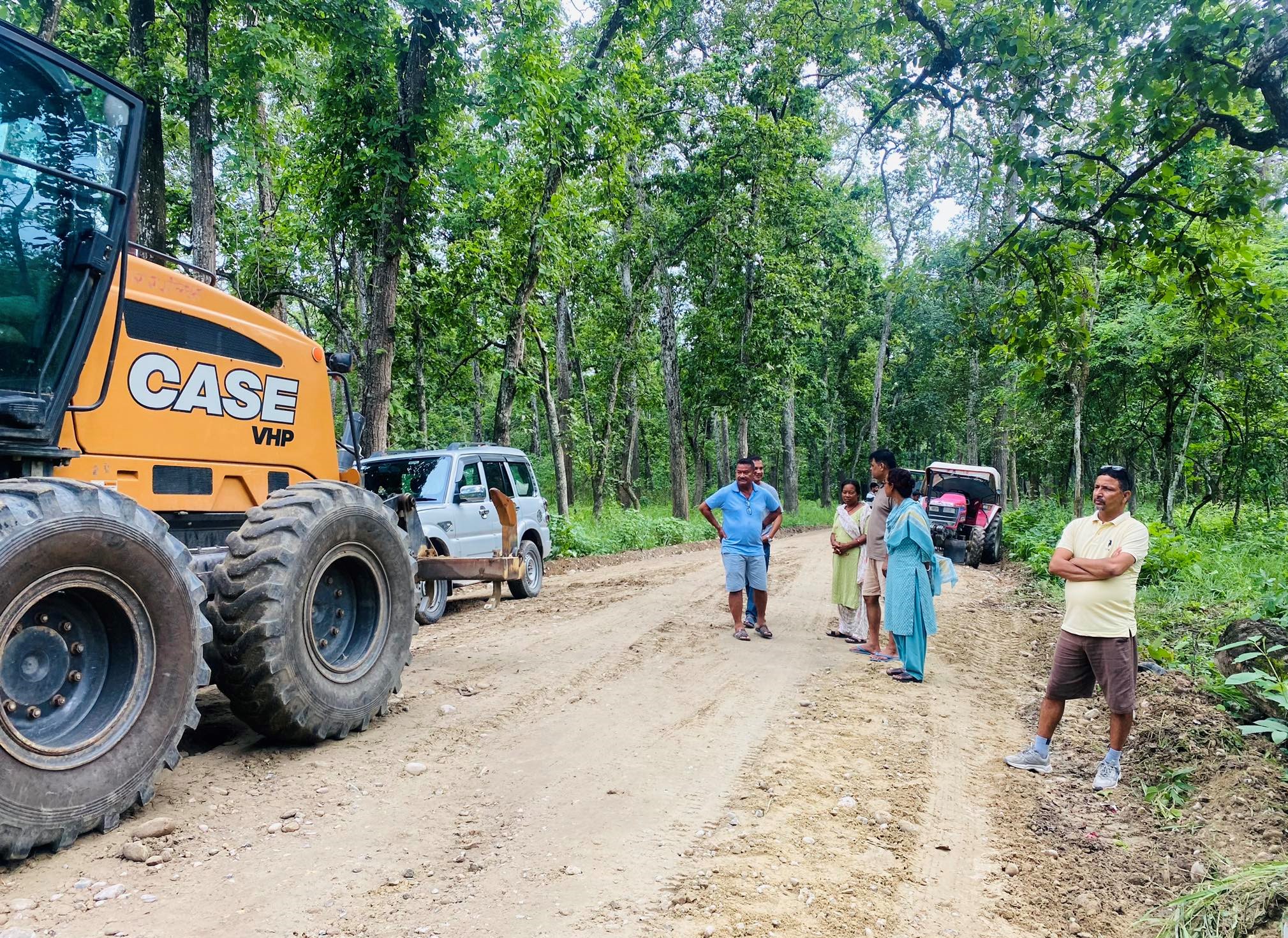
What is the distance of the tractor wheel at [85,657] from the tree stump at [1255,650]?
19.3 feet

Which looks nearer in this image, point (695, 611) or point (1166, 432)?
point (695, 611)

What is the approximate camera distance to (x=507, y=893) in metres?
3.18

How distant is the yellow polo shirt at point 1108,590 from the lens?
4629 mm

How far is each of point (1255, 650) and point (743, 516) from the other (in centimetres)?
446

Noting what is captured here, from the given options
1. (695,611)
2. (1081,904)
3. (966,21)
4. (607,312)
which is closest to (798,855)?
(1081,904)

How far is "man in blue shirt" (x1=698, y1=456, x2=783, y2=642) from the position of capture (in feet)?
27.9

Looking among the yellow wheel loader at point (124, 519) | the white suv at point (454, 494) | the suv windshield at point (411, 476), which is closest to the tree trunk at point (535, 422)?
the white suv at point (454, 494)

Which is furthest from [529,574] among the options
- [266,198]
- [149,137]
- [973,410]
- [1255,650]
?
[973,410]

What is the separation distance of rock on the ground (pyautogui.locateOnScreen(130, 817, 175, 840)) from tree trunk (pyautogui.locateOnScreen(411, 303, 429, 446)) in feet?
46.3

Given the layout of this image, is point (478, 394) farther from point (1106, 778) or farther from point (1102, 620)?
Result: point (1106, 778)

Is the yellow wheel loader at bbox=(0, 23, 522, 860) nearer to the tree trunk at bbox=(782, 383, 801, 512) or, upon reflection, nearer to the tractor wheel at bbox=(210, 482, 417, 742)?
the tractor wheel at bbox=(210, 482, 417, 742)

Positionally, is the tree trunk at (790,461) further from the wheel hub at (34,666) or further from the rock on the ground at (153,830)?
the wheel hub at (34,666)

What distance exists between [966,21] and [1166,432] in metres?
12.1

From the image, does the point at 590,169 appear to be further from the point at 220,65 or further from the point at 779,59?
the point at 779,59
